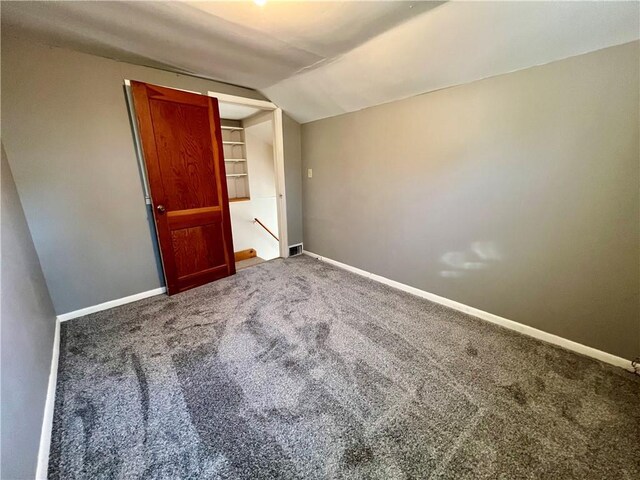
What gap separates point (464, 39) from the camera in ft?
5.40

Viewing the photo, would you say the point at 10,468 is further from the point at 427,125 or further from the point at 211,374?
the point at 427,125

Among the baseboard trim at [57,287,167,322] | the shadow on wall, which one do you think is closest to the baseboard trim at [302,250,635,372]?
the shadow on wall

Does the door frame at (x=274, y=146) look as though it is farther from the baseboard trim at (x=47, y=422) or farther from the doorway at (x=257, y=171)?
the baseboard trim at (x=47, y=422)

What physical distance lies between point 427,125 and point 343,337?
200 cm

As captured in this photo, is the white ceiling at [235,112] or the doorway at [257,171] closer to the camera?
the doorway at [257,171]

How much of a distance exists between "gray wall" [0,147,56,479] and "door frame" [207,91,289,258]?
196 centimetres

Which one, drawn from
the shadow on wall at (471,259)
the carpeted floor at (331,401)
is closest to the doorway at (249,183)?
the carpeted floor at (331,401)

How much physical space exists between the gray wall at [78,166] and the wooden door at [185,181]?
0.61 ft

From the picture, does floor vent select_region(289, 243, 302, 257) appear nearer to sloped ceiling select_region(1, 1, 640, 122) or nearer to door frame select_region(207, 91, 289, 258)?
door frame select_region(207, 91, 289, 258)

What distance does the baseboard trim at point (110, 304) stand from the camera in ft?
7.34

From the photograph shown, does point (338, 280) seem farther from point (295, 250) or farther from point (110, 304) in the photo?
point (110, 304)

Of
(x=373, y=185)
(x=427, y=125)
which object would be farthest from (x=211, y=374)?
(x=427, y=125)

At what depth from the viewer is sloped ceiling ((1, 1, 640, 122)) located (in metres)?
1.42

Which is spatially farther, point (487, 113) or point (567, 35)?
point (487, 113)
